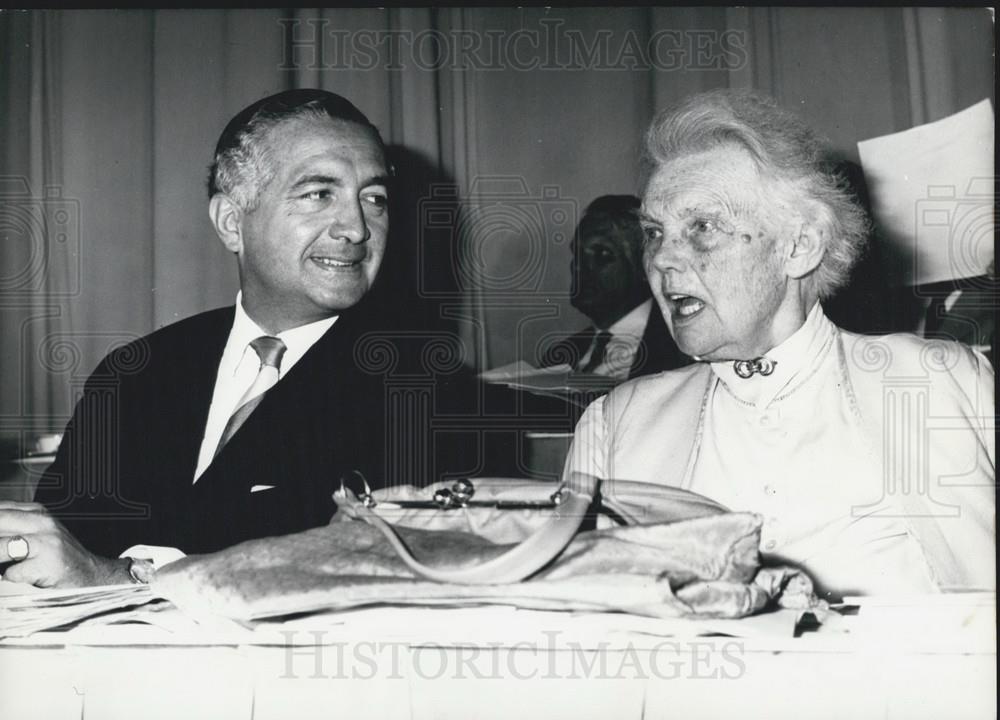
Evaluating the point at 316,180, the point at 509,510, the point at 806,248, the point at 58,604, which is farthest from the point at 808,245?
the point at 58,604

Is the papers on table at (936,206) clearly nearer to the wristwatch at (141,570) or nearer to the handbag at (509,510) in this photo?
the handbag at (509,510)

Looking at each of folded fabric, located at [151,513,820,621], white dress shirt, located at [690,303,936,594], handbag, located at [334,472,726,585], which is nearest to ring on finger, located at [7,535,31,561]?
folded fabric, located at [151,513,820,621]

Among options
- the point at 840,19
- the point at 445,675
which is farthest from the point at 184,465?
the point at 840,19

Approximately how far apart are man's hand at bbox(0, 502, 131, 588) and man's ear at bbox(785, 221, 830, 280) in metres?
1.12

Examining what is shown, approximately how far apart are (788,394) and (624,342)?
0.87ft

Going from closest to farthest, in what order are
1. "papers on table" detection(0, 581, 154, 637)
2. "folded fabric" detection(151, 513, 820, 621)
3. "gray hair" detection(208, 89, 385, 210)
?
"folded fabric" detection(151, 513, 820, 621), "papers on table" detection(0, 581, 154, 637), "gray hair" detection(208, 89, 385, 210)

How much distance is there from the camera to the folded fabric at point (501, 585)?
4.42 feet

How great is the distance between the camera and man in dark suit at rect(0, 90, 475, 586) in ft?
5.01

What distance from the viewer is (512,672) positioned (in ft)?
4.79

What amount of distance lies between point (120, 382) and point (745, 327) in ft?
3.23

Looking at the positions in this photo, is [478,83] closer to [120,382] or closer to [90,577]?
[120,382]

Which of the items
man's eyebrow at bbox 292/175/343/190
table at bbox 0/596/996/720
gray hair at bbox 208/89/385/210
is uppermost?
gray hair at bbox 208/89/385/210

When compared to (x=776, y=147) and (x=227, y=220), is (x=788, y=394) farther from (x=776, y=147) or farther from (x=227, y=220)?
(x=227, y=220)

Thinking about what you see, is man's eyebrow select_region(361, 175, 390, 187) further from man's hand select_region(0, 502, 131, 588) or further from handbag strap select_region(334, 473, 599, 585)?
man's hand select_region(0, 502, 131, 588)
